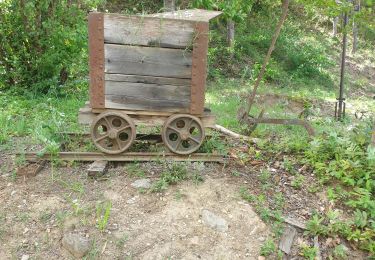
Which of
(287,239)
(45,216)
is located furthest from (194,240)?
(45,216)

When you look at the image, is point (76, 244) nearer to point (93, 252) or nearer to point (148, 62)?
point (93, 252)

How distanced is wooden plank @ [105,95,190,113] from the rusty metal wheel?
0.15 meters

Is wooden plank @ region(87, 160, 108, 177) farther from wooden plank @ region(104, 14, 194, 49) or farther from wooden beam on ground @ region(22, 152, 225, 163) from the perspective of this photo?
wooden plank @ region(104, 14, 194, 49)

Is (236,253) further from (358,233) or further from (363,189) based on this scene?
(363,189)

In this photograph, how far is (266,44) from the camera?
16594 millimetres

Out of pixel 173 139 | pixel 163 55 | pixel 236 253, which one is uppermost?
pixel 163 55

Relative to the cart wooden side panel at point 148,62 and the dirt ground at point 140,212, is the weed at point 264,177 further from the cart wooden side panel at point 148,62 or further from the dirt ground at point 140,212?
the cart wooden side panel at point 148,62

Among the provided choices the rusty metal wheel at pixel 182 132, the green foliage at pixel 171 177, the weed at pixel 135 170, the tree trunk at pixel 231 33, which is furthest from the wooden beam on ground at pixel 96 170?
the tree trunk at pixel 231 33

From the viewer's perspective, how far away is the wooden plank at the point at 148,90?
14.7 feet

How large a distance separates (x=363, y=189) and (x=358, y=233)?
0.57 m

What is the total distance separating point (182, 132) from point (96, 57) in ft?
4.31

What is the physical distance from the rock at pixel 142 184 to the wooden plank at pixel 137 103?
0.84m

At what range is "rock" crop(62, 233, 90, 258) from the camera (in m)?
3.54

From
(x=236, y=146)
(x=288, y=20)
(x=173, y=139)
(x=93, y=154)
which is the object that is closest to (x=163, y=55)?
(x=173, y=139)
